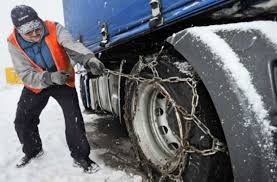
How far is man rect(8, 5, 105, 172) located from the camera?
3.36m

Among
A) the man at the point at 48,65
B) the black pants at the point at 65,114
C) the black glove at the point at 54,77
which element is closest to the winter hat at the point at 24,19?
the man at the point at 48,65

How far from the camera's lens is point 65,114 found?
3.59 meters

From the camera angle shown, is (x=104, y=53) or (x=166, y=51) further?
(x=104, y=53)

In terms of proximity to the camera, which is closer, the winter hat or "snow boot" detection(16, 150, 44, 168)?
the winter hat

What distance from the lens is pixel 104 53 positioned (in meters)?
4.11

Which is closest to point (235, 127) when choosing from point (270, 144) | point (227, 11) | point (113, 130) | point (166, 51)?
point (270, 144)

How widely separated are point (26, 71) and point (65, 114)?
0.56 metres

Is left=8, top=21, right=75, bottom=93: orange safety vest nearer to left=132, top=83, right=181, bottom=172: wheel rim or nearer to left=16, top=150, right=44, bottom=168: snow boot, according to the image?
left=16, top=150, right=44, bottom=168: snow boot

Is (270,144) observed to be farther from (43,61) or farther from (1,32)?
(1,32)

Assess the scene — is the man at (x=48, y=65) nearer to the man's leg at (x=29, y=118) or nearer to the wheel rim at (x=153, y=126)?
the man's leg at (x=29, y=118)

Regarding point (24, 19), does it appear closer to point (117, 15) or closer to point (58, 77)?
point (58, 77)

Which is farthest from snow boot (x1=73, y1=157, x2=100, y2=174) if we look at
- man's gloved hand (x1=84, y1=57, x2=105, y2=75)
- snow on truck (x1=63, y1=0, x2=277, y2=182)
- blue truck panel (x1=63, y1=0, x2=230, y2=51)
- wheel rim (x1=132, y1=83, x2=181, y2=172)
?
blue truck panel (x1=63, y1=0, x2=230, y2=51)

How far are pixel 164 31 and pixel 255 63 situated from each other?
132cm

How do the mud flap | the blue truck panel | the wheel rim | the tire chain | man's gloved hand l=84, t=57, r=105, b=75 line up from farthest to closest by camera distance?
man's gloved hand l=84, t=57, r=105, b=75 < the wheel rim < the blue truck panel < the tire chain < the mud flap
